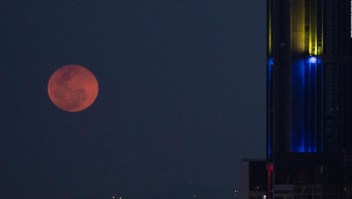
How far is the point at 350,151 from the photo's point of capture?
199m

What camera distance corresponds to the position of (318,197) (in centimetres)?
19188

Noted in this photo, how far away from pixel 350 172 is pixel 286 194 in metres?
10.8

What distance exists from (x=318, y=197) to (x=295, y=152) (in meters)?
10.7

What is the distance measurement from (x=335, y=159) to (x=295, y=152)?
7.73m

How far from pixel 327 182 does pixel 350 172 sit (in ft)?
13.2

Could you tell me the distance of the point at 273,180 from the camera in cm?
19888

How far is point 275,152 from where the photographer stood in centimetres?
19938

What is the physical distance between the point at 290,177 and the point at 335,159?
7.96 metres

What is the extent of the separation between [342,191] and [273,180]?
40.6ft

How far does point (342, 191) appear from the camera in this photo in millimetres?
192625

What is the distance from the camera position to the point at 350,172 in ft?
631

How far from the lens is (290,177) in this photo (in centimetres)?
19400

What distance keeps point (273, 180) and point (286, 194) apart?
6152 millimetres

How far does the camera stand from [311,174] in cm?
19288
